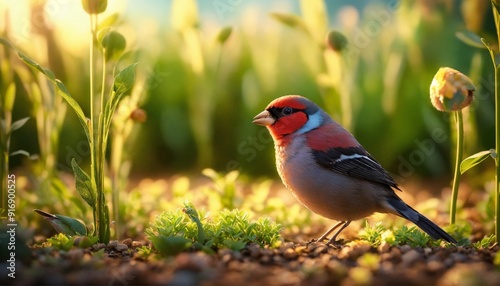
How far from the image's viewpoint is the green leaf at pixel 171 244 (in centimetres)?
267

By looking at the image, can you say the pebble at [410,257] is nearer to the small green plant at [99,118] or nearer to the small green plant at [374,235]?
the small green plant at [374,235]

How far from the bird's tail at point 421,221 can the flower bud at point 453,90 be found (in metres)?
0.59

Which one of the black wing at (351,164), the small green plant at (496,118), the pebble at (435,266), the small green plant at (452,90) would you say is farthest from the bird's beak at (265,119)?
the pebble at (435,266)

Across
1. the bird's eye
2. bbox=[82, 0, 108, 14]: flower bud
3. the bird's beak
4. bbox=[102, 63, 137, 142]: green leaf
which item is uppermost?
bbox=[82, 0, 108, 14]: flower bud

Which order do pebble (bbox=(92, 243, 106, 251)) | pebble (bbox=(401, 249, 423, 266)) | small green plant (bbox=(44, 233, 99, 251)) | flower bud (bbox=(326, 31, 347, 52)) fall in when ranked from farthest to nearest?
flower bud (bbox=(326, 31, 347, 52)), pebble (bbox=(92, 243, 106, 251)), small green plant (bbox=(44, 233, 99, 251)), pebble (bbox=(401, 249, 423, 266))

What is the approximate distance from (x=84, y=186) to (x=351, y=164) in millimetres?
1376

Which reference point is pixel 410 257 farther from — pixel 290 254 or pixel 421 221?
pixel 421 221

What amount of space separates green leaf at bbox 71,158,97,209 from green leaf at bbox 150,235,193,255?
0.46 m

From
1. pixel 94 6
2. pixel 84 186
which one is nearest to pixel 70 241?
pixel 84 186

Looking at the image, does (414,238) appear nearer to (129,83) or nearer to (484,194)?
(129,83)

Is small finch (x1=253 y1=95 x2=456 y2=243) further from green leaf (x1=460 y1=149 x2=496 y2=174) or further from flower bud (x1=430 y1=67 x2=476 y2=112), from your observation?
flower bud (x1=430 y1=67 x2=476 y2=112)

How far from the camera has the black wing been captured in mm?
3346

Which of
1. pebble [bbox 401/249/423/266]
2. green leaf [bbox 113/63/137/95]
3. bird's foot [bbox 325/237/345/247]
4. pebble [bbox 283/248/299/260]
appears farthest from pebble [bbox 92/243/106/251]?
pebble [bbox 401/249/423/266]

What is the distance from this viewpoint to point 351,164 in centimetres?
337
